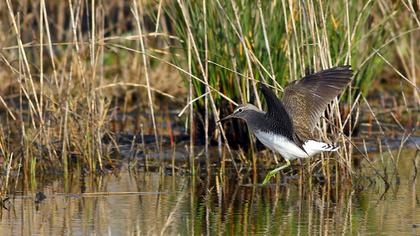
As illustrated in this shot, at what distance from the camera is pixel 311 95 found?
7043 mm

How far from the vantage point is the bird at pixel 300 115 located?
22.6 feet

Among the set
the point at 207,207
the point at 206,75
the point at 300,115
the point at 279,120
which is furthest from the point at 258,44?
the point at 207,207

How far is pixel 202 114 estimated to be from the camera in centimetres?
887

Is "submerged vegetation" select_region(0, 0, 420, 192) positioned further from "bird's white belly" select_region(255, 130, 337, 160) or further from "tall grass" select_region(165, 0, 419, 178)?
"bird's white belly" select_region(255, 130, 337, 160)

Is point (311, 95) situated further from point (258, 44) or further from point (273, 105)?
point (258, 44)

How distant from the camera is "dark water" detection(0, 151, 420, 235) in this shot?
5992 mm

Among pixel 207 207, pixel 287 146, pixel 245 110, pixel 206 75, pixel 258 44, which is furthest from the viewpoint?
pixel 258 44

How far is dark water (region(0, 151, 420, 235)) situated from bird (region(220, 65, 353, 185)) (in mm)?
362

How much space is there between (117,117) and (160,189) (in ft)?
11.1

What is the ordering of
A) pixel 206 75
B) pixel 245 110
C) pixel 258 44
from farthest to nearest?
pixel 258 44 < pixel 206 75 < pixel 245 110

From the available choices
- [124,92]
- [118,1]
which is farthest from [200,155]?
[118,1]

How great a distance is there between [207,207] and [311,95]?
1050mm

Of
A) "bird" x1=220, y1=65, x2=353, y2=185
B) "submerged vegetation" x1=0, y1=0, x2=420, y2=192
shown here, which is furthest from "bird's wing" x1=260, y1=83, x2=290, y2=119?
"submerged vegetation" x1=0, y1=0, x2=420, y2=192

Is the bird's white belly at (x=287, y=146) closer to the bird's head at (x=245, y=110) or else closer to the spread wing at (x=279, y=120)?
the spread wing at (x=279, y=120)
